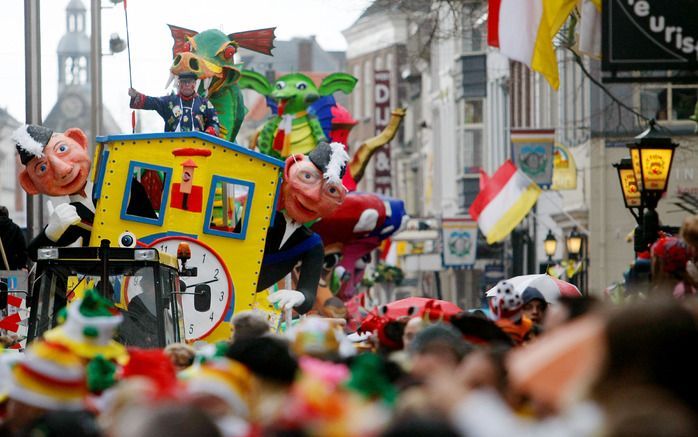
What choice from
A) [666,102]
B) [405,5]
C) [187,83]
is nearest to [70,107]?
[666,102]

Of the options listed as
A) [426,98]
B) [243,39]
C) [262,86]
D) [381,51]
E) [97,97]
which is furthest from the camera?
[381,51]

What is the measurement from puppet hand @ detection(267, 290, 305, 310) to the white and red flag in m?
13.7

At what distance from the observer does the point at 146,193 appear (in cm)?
1948

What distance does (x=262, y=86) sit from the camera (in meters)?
28.8

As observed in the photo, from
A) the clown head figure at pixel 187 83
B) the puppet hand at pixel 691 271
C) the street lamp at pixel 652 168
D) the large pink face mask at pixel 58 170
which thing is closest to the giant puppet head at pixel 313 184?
the clown head figure at pixel 187 83

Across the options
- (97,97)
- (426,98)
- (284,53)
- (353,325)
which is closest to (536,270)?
(97,97)

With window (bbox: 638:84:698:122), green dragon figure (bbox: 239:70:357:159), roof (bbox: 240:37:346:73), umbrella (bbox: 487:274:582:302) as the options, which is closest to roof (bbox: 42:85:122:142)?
roof (bbox: 240:37:346:73)

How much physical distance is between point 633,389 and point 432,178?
67345 millimetres

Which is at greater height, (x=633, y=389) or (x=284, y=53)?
(x=284, y=53)

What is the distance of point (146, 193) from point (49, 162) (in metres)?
1.08

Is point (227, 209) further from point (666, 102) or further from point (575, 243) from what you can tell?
point (666, 102)

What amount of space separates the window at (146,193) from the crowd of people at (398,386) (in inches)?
409

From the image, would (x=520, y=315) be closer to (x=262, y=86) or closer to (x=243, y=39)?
(x=243, y=39)

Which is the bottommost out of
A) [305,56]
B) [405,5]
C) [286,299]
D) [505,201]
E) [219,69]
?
[286,299]
